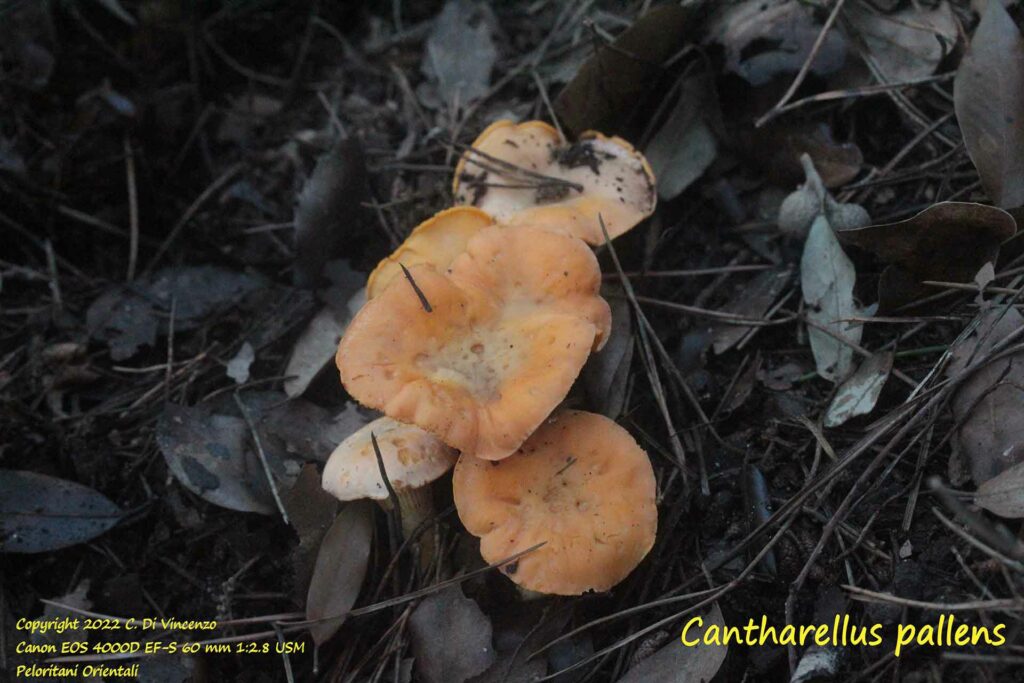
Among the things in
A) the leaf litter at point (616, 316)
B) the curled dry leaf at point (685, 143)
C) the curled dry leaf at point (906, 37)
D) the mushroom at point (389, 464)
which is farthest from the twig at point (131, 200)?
the curled dry leaf at point (906, 37)

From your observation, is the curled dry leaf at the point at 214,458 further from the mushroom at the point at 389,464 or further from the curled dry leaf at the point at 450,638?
the curled dry leaf at the point at 450,638

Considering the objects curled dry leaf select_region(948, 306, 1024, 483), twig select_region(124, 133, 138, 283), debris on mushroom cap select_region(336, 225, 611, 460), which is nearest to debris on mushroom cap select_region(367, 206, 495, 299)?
debris on mushroom cap select_region(336, 225, 611, 460)

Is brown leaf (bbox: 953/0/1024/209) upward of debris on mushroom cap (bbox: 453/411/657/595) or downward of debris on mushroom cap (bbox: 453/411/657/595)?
upward

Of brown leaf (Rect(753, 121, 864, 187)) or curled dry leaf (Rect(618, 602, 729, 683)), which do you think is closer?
curled dry leaf (Rect(618, 602, 729, 683))

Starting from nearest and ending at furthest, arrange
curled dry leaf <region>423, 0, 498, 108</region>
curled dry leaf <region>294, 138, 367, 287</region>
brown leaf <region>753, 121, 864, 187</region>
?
brown leaf <region>753, 121, 864, 187</region>, curled dry leaf <region>294, 138, 367, 287</region>, curled dry leaf <region>423, 0, 498, 108</region>

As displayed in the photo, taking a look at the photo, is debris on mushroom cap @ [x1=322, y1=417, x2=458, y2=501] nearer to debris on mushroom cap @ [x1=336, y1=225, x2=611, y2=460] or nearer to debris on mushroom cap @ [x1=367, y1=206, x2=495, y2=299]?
debris on mushroom cap @ [x1=336, y1=225, x2=611, y2=460]

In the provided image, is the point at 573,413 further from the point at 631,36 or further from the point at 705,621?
the point at 631,36

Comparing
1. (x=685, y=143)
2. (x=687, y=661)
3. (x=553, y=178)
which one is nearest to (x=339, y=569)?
(x=687, y=661)

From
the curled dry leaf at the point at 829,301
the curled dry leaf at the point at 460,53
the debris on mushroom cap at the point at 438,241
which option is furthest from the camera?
the curled dry leaf at the point at 460,53
